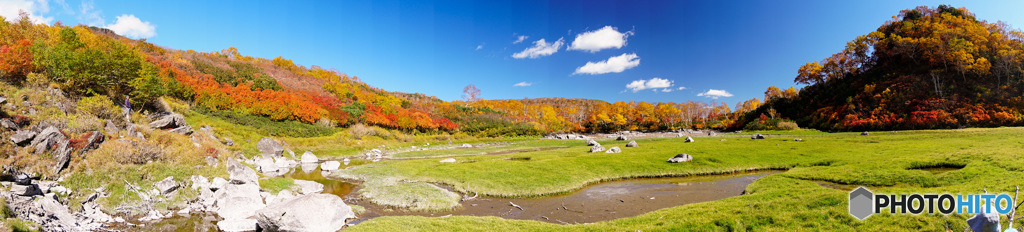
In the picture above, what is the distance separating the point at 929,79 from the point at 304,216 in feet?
294

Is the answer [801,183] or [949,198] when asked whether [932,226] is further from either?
[801,183]

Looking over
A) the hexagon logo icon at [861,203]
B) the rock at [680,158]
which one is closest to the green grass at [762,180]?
the hexagon logo icon at [861,203]

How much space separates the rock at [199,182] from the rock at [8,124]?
732cm

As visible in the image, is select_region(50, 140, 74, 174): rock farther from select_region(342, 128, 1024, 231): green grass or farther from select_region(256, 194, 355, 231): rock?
select_region(342, 128, 1024, 231): green grass

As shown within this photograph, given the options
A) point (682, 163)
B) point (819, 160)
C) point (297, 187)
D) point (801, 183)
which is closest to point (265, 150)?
point (297, 187)

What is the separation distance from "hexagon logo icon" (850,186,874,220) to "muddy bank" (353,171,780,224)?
735cm

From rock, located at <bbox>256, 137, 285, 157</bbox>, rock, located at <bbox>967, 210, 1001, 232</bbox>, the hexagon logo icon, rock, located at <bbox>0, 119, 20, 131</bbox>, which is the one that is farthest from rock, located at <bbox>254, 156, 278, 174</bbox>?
rock, located at <bbox>967, 210, 1001, 232</bbox>

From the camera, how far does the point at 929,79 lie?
Answer: 58188 mm

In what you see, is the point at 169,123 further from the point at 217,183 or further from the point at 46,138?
the point at 217,183

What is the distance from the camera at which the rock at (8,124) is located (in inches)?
644

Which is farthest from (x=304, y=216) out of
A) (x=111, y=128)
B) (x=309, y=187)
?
(x=111, y=128)

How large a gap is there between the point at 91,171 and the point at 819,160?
4494 centimetres

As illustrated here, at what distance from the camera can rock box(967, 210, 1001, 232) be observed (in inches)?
153

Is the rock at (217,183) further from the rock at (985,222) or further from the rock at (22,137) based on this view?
the rock at (985,222)
